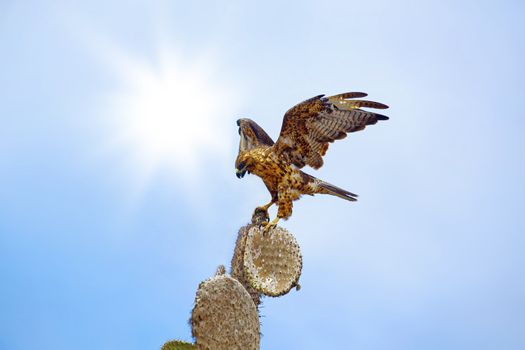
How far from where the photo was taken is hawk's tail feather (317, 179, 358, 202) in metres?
5.11

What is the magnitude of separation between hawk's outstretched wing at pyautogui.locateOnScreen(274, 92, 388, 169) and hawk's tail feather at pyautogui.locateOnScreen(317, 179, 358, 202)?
17cm

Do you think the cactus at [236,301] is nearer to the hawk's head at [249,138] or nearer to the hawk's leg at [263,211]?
the hawk's leg at [263,211]

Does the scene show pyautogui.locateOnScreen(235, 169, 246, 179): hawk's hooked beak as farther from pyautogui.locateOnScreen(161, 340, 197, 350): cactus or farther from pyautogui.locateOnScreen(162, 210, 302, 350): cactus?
pyautogui.locateOnScreen(161, 340, 197, 350): cactus

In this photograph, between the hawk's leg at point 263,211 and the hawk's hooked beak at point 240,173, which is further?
the hawk's hooked beak at point 240,173

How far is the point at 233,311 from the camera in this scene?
132 inches

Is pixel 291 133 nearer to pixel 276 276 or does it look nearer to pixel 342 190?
pixel 342 190

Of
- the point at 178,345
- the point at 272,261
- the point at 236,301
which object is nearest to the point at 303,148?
the point at 272,261

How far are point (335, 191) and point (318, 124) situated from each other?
610 millimetres

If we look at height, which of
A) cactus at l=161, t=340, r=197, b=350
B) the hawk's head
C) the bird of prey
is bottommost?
cactus at l=161, t=340, r=197, b=350

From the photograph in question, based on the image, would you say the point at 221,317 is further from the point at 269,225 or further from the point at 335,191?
the point at 335,191

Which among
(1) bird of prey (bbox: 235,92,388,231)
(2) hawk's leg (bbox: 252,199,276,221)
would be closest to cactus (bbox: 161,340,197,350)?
(1) bird of prey (bbox: 235,92,388,231)

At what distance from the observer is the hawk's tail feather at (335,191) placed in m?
5.11

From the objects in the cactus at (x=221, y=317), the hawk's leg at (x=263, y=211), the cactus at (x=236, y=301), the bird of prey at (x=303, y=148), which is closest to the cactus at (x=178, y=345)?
the cactus at (x=236, y=301)

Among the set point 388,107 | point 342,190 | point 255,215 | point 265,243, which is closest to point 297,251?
point 265,243
